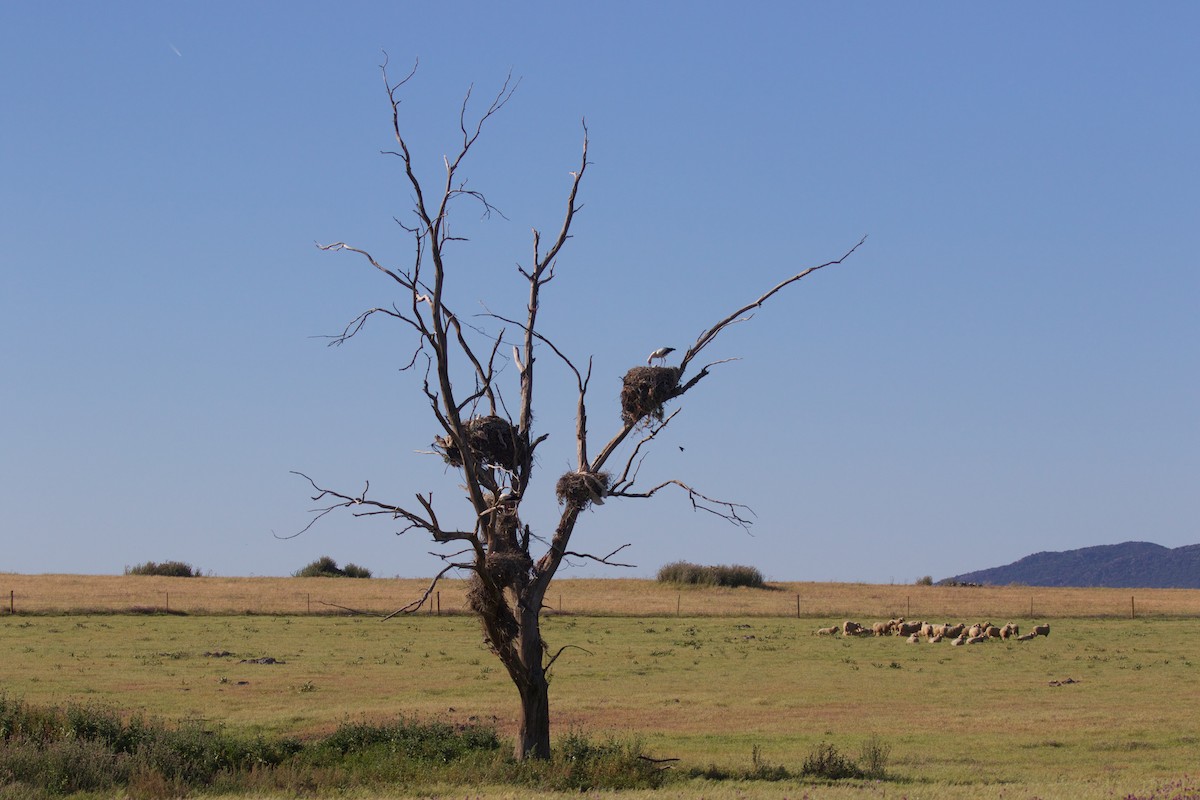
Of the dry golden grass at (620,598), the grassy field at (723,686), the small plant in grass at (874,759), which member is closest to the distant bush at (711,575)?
the dry golden grass at (620,598)

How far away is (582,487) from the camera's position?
60.5 feet

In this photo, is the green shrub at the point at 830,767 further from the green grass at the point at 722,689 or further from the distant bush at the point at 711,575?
the distant bush at the point at 711,575

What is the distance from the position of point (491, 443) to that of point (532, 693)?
143 inches

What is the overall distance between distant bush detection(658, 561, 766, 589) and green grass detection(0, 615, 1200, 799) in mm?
35477

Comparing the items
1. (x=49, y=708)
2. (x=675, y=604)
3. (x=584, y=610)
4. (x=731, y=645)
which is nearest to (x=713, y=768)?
(x=49, y=708)

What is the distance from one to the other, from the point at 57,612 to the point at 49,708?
36.0 m

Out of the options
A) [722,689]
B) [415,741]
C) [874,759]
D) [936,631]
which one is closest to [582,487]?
[415,741]

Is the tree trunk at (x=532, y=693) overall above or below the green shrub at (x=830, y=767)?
above

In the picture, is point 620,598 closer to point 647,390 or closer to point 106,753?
point 106,753

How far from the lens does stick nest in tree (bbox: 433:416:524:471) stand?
19.0 metres

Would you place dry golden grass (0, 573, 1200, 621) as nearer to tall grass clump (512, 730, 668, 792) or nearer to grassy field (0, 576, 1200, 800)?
grassy field (0, 576, 1200, 800)

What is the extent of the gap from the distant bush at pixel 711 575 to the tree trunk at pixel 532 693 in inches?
2876

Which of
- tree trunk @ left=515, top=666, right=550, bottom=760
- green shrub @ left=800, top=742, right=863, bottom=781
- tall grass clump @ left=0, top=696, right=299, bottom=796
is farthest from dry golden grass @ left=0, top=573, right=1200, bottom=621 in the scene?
tree trunk @ left=515, top=666, right=550, bottom=760

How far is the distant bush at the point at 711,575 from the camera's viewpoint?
9250 cm
